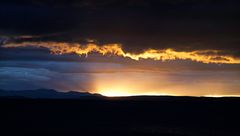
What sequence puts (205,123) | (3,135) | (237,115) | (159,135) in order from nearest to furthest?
(3,135) < (159,135) < (205,123) < (237,115)

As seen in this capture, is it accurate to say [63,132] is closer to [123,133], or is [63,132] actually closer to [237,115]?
[123,133]

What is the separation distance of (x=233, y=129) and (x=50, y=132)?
19408 mm

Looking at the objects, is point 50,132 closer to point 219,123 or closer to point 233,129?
point 233,129

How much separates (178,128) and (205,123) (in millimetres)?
7252

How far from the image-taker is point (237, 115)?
71.9 m

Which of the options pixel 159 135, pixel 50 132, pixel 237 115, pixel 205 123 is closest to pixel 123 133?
pixel 159 135

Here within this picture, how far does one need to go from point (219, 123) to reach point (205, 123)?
1.73 m

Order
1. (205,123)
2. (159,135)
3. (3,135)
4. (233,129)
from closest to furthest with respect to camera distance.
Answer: (3,135) < (159,135) < (233,129) < (205,123)

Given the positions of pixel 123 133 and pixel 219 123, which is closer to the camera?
pixel 123 133

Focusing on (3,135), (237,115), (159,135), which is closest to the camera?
(3,135)

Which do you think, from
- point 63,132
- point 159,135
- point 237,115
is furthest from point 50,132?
point 237,115

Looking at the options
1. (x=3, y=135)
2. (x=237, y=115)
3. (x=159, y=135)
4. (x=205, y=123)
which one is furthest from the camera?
(x=237, y=115)

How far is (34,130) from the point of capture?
1896 inches

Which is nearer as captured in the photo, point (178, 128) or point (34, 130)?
point (34, 130)
